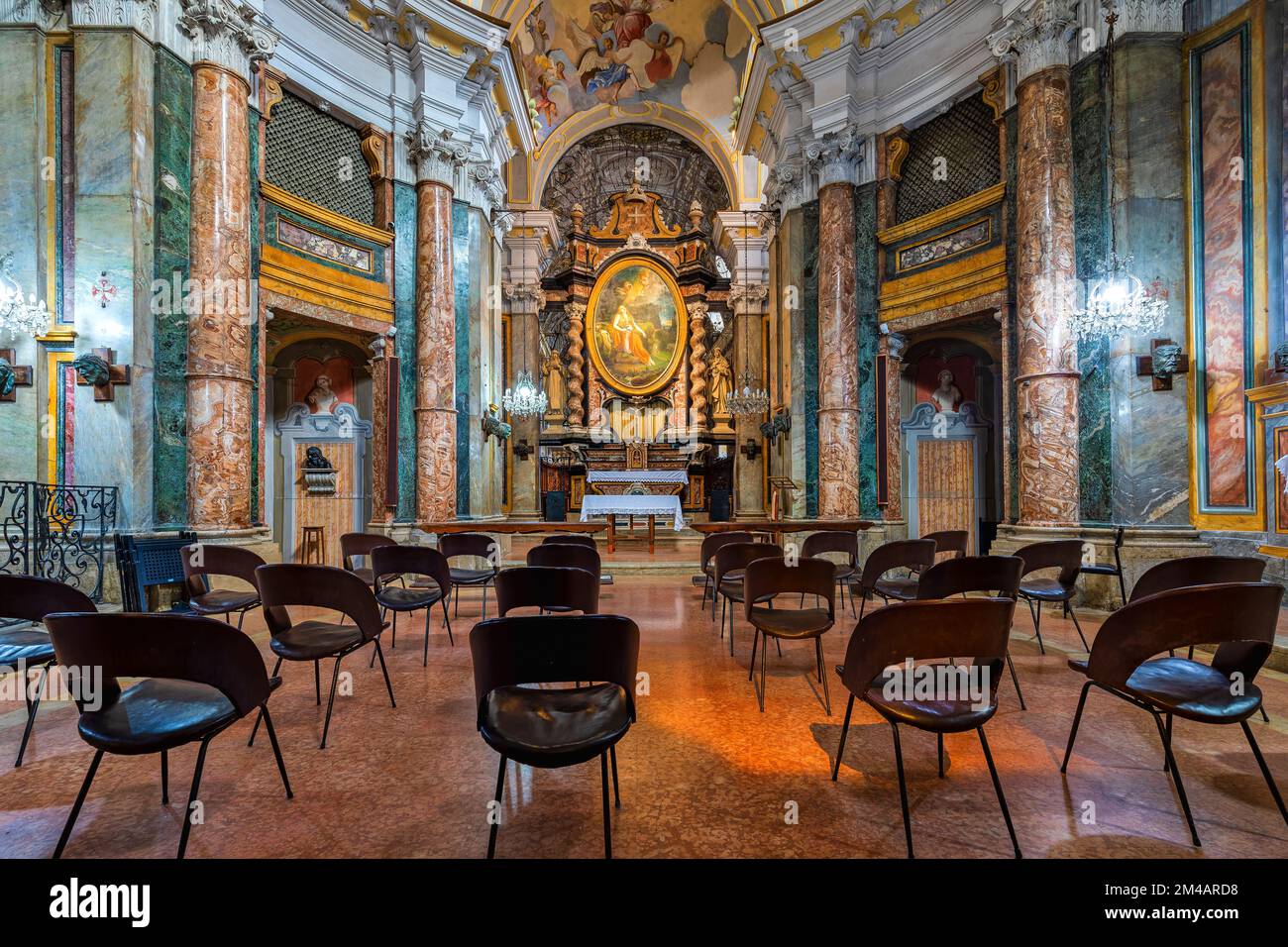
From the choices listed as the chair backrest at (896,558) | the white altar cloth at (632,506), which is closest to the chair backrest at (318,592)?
the chair backrest at (896,558)

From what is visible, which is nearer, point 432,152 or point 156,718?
point 156,718

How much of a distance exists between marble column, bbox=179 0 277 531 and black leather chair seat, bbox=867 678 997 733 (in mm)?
6692

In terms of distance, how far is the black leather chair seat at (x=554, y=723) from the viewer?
1.81 meters

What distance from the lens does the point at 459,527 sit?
22.6 feet

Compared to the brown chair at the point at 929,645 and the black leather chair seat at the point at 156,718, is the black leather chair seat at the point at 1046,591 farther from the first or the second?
the black leather chair seat at the point at 156,718

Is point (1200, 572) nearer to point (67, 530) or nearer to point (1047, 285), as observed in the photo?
point (1047, 285)

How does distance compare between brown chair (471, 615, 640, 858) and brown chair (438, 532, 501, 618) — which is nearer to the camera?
brown chair (471, 615, 640, 858)

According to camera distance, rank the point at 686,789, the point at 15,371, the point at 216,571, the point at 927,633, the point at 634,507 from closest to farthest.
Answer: the point at 927,633
the point at 686,789
the point at 216,571
the point at 15,371
the point at 634,507

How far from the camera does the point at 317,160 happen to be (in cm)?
802

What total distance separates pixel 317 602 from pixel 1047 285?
771cm

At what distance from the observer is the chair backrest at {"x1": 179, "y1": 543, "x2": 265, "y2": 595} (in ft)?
13.4

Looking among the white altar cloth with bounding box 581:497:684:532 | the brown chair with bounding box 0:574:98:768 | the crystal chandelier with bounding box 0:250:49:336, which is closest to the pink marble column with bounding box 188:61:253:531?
the crystal chandelier with bounding box 0:250:49:336

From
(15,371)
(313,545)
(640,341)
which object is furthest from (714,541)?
(640,341)

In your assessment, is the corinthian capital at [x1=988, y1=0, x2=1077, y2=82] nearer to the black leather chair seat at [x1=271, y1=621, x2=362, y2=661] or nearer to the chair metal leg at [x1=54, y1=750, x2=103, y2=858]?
the black leather chair seat at [x1=271, y1=621, x2=362, y2=661]
